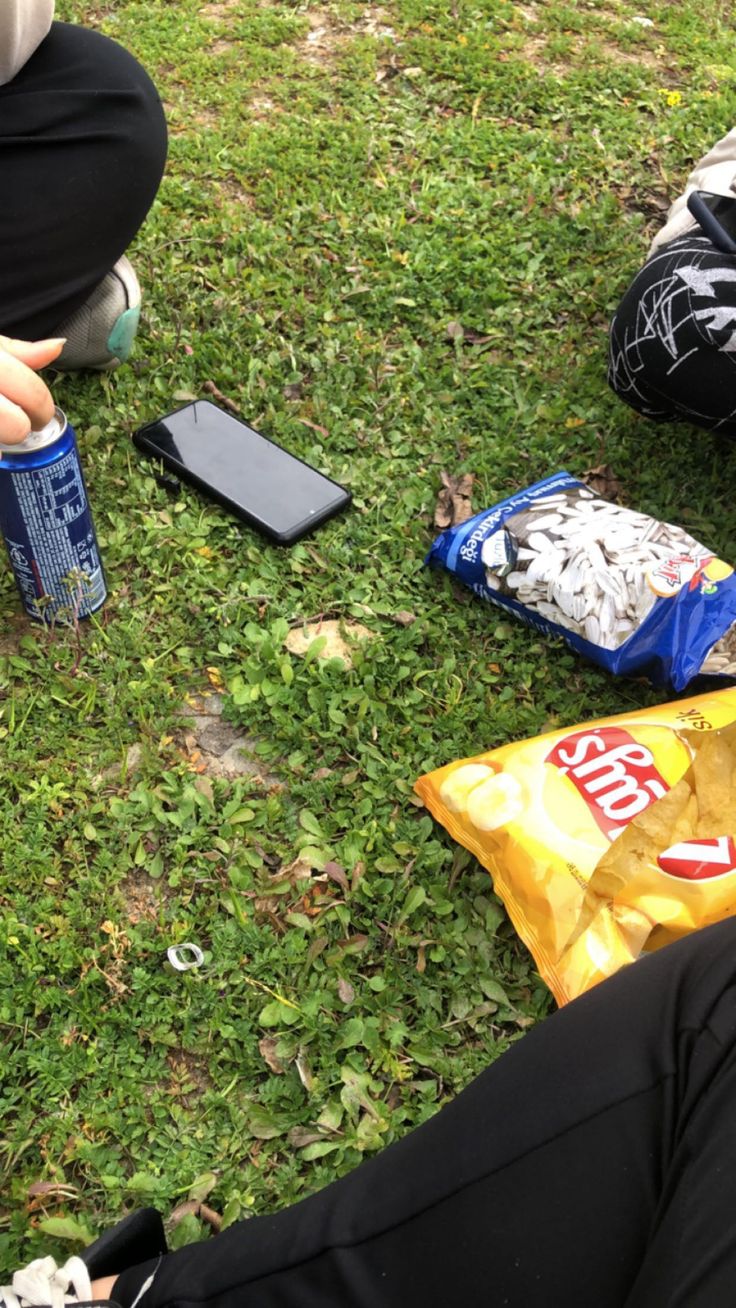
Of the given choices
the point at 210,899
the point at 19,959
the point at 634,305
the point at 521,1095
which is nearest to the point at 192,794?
the point at 210,899

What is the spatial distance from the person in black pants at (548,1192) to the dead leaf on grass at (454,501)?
1278 millimetres

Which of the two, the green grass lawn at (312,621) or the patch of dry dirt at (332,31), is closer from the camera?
the green grass lawn at (312,621)

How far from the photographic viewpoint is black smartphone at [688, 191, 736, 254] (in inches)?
89.4

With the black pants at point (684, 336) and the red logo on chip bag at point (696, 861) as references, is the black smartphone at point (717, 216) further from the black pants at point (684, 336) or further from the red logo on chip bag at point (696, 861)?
the red logo on chip bag at point (696, 861)

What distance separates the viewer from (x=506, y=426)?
260 centimetres

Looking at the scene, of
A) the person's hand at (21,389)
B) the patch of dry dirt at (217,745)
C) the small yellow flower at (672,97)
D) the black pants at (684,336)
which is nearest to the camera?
the person's hand at (21,389)

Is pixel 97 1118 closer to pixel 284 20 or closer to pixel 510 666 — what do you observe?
pixel 510 666

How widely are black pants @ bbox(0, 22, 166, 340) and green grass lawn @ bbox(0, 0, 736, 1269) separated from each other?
286 mm

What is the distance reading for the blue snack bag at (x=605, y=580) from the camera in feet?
6.52

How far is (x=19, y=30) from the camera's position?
2146 millimetres

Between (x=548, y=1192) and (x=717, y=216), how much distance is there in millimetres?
2091

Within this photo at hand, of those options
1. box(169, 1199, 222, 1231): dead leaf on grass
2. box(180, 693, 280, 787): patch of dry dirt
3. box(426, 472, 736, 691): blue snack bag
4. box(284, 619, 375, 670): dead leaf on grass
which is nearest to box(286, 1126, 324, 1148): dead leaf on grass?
box(169, 1199, 222, 1231): dead leaf on grass

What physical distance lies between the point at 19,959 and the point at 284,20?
343cm

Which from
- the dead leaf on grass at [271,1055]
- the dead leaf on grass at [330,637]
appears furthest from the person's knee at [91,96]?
the dead leaf on grass at [271,1055]
